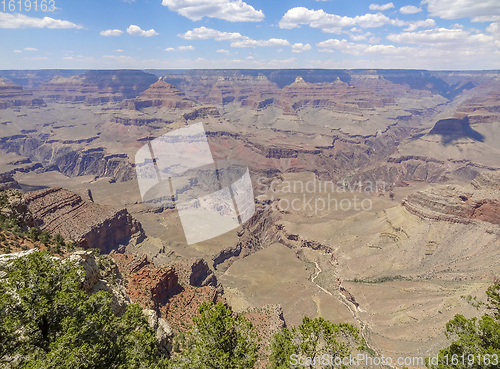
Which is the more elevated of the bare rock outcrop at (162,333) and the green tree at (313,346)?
the green tree at (313,346)

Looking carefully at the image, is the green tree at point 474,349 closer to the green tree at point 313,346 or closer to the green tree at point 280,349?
the green tree at point 313,346

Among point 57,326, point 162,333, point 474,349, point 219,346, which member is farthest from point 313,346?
point 57,326

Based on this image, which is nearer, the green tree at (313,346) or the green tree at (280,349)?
the green tree at (313,346)

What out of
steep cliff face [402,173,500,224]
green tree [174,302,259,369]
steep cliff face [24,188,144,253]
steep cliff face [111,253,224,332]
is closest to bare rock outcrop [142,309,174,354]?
green tree [174,302,259,369]

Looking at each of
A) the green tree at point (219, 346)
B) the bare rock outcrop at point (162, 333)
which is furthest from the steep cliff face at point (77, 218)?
the green tree at point (219, 346)

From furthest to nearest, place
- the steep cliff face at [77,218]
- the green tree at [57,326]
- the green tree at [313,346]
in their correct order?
the steep cliff face at [77,218] < the green tree at [313,346] < the green tree at [57,326]

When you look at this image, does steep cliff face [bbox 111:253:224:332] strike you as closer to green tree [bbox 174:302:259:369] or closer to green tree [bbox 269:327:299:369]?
green tree [bbox 174:302:259:369]
